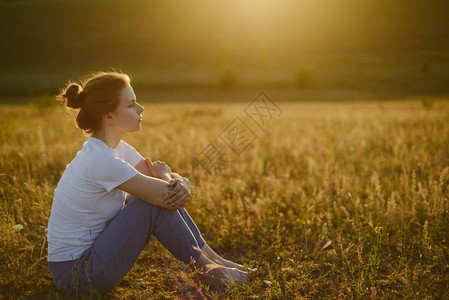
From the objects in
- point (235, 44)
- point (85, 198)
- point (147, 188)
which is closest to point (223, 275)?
point (147, 188)

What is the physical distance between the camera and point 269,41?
70.0 meters

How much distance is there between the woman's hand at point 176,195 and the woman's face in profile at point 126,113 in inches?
22.0

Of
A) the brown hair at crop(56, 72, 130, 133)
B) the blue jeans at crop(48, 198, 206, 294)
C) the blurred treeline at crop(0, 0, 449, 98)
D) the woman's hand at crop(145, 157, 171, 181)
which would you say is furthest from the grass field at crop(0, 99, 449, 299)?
the blurred treeline at crop(0, 0, 449, 98)

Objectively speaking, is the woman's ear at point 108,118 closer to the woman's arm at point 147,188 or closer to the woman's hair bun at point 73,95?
the woman's hair bun at point 73,95

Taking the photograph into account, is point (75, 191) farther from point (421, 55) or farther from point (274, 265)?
point (421, 55)

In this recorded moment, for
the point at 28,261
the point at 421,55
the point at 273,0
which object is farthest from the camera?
the point at 273,0

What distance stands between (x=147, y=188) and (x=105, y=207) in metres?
0.37

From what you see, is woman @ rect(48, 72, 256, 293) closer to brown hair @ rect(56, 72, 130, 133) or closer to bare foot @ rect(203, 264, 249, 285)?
brown hair @ rect(56, 72, 130, 133)

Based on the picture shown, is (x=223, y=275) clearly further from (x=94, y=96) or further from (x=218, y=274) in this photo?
(x=94, y=96)

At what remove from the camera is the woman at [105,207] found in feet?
7.30

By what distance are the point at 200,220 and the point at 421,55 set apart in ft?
214

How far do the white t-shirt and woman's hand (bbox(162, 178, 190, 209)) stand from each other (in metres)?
0.28

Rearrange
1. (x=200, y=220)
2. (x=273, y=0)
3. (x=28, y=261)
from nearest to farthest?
1. (x=28, y=261)
2. (x=200, y=220)
3. (x=273, y=0)

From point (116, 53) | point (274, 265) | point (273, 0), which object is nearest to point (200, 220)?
point (274, 265)
